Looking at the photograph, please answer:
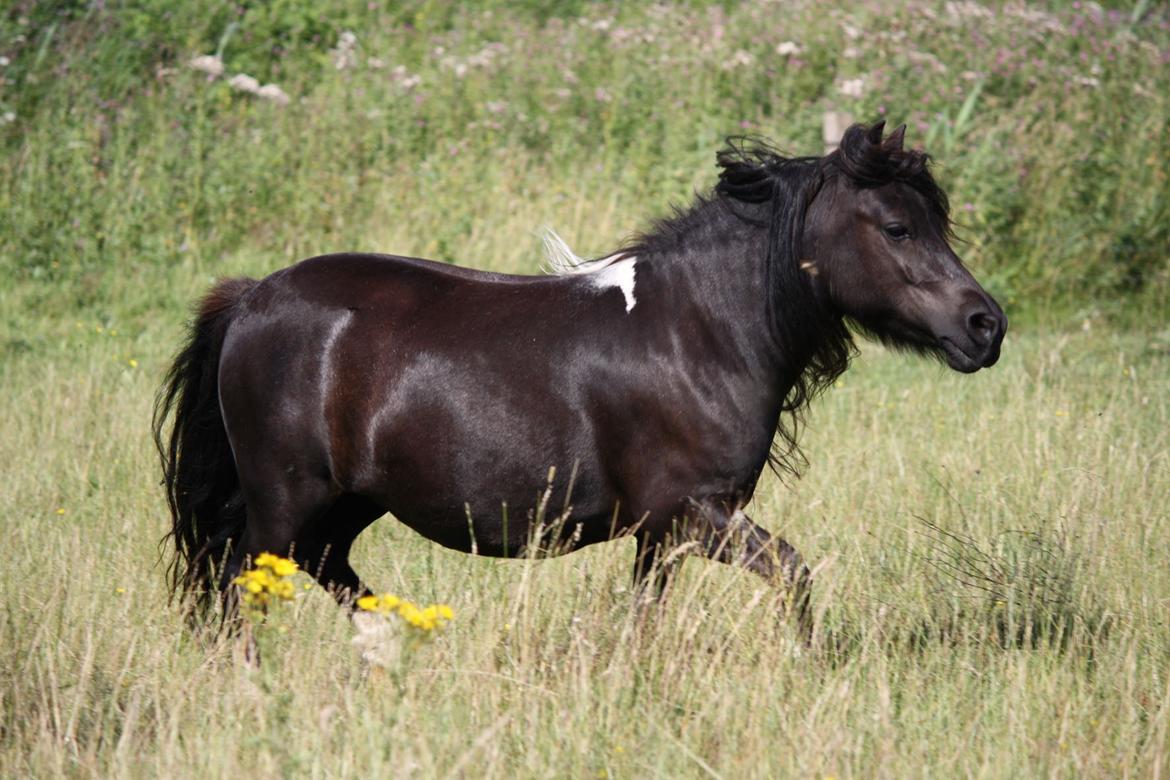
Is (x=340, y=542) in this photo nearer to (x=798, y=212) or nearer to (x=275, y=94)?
(x=798, y=212)

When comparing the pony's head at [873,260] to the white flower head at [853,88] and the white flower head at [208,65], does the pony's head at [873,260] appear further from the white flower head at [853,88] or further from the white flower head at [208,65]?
the white flower head at [208,65]

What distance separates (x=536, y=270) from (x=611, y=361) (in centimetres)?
595

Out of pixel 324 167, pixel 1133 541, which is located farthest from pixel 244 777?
pixel 324 167

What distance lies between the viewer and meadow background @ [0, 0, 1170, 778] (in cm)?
351

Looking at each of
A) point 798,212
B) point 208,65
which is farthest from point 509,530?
point 208,65

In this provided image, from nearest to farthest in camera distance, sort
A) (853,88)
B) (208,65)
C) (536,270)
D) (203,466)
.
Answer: (203,466) < (536,270) < (853,88) < (208,65)

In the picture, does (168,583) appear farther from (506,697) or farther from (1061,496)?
(1061,496)

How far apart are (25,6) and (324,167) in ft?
12.4

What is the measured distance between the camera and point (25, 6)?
40.6 feet

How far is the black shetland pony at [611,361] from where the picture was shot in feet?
13.2

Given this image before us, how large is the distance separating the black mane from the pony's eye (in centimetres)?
13

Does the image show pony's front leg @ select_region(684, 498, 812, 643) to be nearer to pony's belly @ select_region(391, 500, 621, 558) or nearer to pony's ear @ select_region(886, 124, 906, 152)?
pony's belly @ select_region(391, 500, 621, 558)

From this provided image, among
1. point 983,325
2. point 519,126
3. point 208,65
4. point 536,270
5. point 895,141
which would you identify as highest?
point 895,141

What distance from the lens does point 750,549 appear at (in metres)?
4.00
